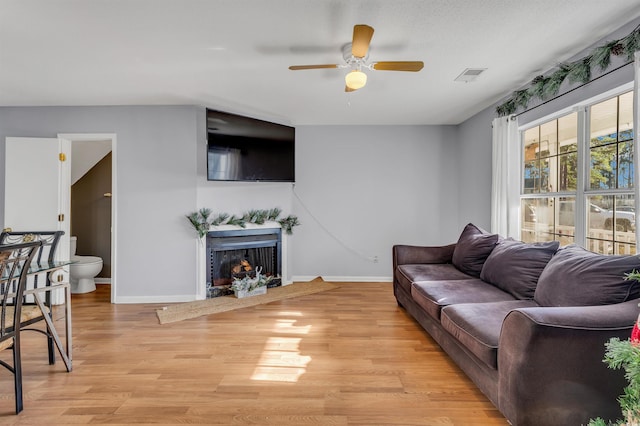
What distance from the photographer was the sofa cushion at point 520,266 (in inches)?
102

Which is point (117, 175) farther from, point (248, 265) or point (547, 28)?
point (547, 28)

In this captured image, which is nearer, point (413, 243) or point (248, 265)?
point (248, 265)

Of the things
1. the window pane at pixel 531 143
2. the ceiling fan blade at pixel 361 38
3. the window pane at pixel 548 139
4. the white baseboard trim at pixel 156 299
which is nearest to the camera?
the ceiling fan blade at pixel 361 38

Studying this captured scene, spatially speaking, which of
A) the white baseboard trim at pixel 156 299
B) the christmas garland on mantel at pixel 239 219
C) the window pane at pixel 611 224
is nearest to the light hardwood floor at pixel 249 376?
the white baseboard trim at pixel 156 299

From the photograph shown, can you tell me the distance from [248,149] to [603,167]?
3.68 metres

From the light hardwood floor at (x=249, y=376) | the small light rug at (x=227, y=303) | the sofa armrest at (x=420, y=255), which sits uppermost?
the sofa armrest at (x=420, y=255)

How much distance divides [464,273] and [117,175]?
13.4ft

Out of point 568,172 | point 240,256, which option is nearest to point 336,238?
point 240,256

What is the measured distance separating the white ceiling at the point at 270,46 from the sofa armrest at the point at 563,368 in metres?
1.83

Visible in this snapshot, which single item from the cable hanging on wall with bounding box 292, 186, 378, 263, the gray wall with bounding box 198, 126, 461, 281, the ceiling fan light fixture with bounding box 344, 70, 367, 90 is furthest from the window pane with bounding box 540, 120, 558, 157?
the cable hanging on wall with bounding box 292, 186, 378, 263

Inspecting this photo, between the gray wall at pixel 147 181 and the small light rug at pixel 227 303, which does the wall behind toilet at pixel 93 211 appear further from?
the small light rug at pixel 227 303

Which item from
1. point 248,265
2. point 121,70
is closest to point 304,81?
point 121,70

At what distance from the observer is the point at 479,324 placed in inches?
82.5

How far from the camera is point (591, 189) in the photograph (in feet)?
9.44
